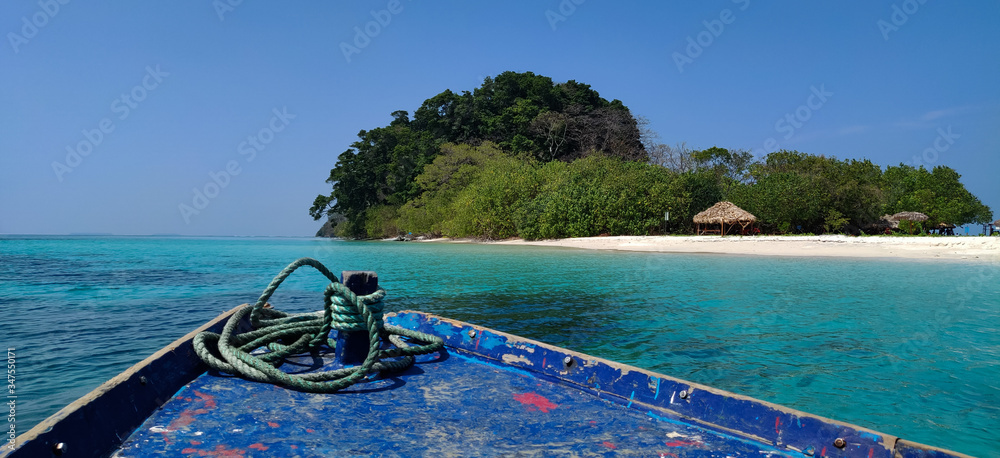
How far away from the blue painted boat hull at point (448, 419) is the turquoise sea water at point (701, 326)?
6.31 ft

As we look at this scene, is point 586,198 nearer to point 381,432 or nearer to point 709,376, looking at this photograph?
point 709,376

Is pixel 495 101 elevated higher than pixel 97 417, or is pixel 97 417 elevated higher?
pixel 495 101

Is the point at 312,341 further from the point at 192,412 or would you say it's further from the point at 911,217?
the point at 911,217

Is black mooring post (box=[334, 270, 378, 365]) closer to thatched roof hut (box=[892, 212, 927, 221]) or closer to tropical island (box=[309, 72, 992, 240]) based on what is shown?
tropical island (box=[309, 72, 992, 240])

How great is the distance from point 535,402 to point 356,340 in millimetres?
1101

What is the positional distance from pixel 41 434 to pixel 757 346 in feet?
18.8

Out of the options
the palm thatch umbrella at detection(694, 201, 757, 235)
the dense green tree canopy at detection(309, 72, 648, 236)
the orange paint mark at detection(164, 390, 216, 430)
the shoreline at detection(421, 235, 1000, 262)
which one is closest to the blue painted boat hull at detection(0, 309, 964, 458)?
the orange paint mark at detection(164, 390, 216, 430)

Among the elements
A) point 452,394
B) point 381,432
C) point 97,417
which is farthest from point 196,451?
point 452,394

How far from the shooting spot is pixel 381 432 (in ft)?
6.61

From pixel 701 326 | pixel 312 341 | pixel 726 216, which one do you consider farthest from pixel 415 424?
pixel 726 216

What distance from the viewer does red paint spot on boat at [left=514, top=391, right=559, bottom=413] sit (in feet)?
7.68

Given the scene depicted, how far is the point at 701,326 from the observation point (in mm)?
6613

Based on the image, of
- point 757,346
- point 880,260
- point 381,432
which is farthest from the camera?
point 880,260

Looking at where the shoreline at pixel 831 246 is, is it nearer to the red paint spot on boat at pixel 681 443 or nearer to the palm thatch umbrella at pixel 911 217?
the palm thatch umbrella at pixel 911 217
